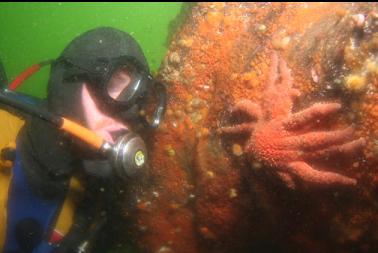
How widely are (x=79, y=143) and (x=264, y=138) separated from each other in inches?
62.3

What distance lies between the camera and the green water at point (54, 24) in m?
7.55

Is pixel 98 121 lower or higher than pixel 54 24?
higher

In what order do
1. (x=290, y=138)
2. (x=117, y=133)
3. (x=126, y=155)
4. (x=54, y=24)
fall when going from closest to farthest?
(x=290, y=138)
(x=126, y=155)
(x=117, y=133)
(x=54, y=24)

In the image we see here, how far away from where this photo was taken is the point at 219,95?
11.4ft

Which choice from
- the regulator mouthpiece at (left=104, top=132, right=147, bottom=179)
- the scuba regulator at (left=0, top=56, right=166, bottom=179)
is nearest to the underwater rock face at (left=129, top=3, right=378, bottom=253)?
the scuba regulator at (left=0, top=56, right=166, bottom=179)

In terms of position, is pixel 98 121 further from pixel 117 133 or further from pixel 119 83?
pixel 119 83

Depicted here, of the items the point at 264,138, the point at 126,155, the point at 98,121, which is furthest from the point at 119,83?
the point at 264,138

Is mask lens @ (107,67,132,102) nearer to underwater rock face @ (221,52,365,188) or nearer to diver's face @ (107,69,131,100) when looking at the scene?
diver's face @ (107,69,131,100)

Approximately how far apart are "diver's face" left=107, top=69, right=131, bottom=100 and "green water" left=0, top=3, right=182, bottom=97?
434 centimetres

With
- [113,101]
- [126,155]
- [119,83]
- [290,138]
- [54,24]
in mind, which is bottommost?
[54,24]

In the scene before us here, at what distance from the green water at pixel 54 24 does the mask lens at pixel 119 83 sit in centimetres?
434

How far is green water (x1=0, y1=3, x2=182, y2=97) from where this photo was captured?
7.55 m

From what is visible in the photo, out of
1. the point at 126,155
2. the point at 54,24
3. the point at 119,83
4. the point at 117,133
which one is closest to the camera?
the point at 126,155

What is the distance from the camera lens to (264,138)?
2441 mm
